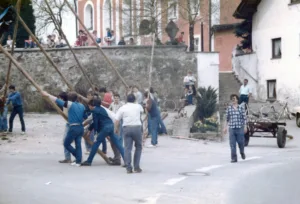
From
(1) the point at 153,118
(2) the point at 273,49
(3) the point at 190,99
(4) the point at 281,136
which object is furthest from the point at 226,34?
(1) the point at 153,118

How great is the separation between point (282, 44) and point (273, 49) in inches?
46.0

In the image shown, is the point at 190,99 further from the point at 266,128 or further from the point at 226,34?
the point at 226,34

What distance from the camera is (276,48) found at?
35.9 metres

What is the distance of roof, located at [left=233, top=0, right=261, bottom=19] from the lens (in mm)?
36562

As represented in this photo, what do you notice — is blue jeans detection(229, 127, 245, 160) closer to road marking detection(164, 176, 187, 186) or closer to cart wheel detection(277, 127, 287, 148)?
road marking detection(164, 176, 187, 186)

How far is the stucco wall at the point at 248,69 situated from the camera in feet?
122

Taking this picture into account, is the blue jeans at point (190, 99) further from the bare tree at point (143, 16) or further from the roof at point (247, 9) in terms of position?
the roof at point (247, 9)

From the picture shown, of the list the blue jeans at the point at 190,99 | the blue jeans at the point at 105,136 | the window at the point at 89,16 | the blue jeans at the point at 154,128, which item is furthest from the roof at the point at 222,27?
the blue jeans at the point at 105,136

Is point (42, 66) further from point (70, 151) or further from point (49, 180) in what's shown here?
point (49, 180)

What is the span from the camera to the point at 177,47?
32.5 meters

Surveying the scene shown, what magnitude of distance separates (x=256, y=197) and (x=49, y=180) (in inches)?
154

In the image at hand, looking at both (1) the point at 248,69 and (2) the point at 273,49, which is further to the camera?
(1) the point at 248,69

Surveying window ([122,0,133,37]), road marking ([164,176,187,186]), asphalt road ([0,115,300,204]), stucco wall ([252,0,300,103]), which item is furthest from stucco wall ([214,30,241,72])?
road marking ([164,176,187,186])

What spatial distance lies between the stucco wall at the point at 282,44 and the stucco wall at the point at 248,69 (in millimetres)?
334
